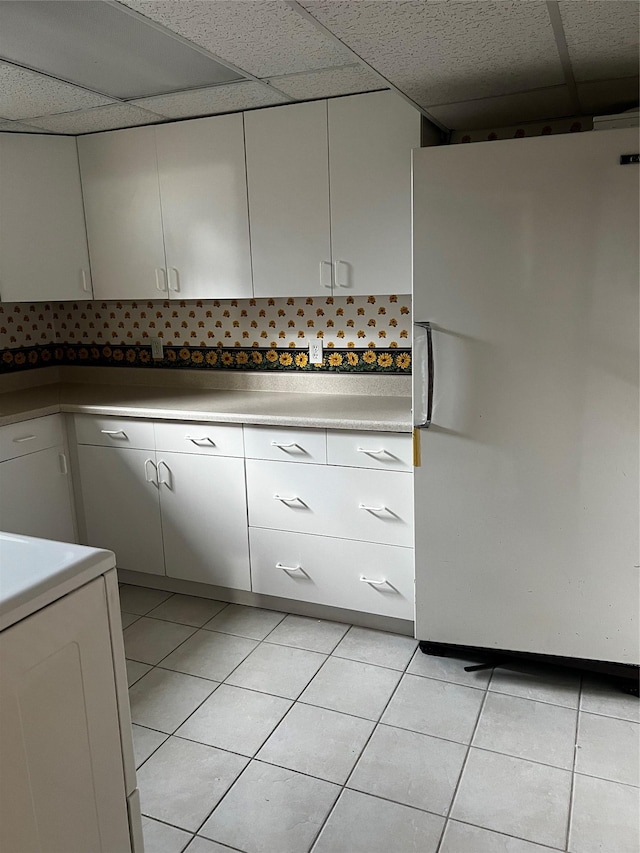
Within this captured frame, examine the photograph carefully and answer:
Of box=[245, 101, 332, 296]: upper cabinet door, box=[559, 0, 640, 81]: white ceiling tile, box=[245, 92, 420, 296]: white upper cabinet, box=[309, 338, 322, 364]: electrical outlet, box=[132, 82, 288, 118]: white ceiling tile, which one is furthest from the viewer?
box=[309, 338, 322, 364]: electrical outlet

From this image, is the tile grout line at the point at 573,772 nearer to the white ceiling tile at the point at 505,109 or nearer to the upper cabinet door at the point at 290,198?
the upper cabinet door at the point at 290,198

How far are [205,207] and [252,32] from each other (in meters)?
1.17

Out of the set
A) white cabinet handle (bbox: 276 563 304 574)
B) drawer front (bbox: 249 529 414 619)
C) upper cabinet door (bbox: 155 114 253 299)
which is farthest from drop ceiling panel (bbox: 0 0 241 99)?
white cabinet handle (bbox: 276 563 304 574)

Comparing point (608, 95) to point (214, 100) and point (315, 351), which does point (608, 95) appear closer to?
point (214, 100)

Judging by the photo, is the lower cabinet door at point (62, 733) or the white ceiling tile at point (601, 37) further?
the white ceiling tile at point (601, 37)

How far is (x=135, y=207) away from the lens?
3.16 m

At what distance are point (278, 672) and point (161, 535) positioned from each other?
2.94ft

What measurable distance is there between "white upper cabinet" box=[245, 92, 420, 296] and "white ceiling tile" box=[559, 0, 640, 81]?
694 millimetres

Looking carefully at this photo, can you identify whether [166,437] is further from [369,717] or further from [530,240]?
[530,240]

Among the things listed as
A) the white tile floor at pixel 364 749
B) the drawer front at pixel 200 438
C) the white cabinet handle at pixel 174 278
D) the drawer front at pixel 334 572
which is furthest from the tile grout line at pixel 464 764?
the white cabinet handle at pixel 174 278

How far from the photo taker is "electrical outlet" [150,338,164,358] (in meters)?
3.60

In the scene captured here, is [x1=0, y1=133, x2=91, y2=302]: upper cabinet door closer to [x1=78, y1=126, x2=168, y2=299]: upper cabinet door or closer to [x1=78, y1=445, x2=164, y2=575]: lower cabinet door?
[x1=78, y1=126, x2=168, y2=299]: upper cabinet door

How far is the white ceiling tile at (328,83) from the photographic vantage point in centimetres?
232

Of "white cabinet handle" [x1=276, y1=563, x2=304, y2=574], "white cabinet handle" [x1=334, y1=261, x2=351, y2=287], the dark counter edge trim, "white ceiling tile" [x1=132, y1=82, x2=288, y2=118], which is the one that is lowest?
"white cabinet handle" [x1=276, y1=563, x2=304, y2=574]
